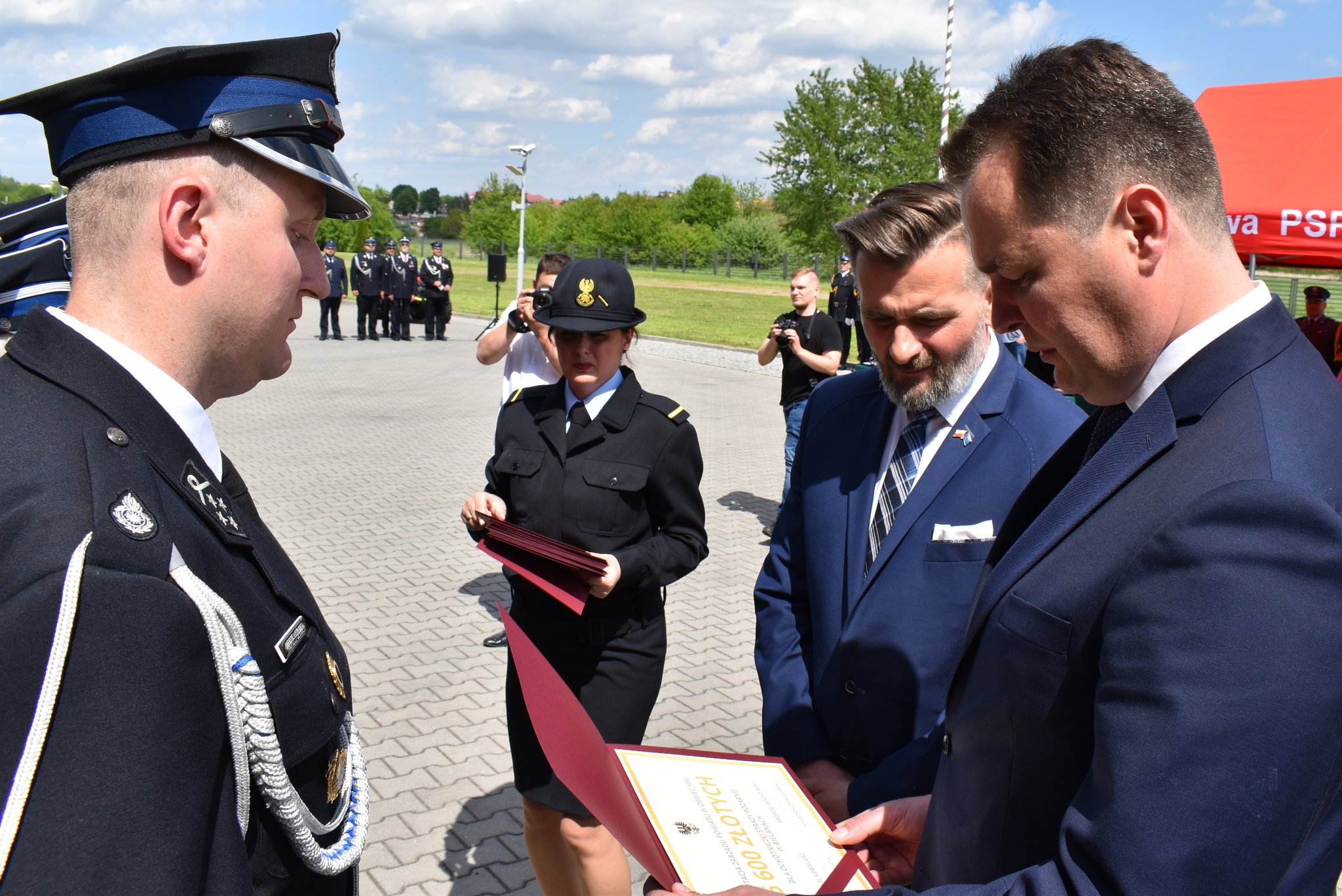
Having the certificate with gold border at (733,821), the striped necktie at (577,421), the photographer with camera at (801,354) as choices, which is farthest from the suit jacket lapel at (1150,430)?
the photographer with camera at (801,354)

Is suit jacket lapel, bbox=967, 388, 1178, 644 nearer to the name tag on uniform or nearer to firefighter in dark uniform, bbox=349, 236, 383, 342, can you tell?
the name tag on uniform

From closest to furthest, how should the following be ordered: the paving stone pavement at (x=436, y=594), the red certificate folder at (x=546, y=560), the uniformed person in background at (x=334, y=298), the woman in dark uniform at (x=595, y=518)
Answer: the red certificate folder at (x=546, y=560) < the woman in dark uniform at (x=595, y=518) < the paving stone pavement at (x=436, y=594) < the uniformed person in background at (x=334, y=298)

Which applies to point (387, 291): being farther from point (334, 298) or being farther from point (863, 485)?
point (863, 485)

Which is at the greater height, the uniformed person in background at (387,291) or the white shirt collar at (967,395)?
the white shirt collar at (967,395)

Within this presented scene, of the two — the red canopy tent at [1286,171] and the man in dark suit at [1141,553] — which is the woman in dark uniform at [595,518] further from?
the red canopy tent at [1286,171]

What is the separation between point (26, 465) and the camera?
1.16 metres

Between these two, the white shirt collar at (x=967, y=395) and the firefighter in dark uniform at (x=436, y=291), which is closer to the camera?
the white shirt collar at (x=967, y=395)

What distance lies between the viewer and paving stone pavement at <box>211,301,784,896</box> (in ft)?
13.5

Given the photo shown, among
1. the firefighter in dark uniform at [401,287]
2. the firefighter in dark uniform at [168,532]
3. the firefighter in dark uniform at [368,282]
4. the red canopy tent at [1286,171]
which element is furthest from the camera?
the firefighter in dark uniform at [401,287]

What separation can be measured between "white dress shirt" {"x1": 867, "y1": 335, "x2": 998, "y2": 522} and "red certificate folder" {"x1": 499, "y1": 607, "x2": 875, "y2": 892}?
0.88 meters

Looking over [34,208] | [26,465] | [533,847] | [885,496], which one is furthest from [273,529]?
[26,465]

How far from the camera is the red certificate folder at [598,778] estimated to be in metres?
1.58

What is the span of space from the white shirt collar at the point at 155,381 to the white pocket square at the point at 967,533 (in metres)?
1.57

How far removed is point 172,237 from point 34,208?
281cm
